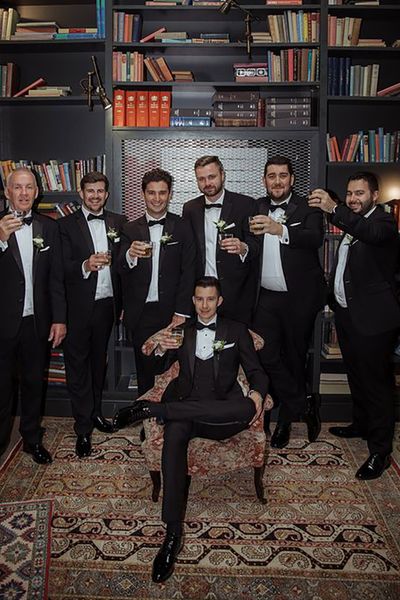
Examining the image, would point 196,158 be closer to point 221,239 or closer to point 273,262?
point 221,239

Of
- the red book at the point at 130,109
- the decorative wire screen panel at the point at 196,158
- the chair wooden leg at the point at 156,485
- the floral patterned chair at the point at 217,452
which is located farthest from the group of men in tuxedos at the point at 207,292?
the red book at the point at 130,109

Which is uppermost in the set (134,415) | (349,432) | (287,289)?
(287,289)

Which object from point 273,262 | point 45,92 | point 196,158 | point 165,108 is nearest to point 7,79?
point 45,92

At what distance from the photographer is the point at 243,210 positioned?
3.81 m

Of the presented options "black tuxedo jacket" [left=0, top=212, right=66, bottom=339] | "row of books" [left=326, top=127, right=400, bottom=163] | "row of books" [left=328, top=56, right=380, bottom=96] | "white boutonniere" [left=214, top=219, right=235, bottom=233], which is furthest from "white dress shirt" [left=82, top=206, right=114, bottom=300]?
"row of books" [left=328, top=56, right=380, bottom=96]

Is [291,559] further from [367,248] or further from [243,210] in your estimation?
[243,210]

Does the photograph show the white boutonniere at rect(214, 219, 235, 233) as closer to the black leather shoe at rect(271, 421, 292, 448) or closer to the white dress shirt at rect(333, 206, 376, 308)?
the white dress shirt at rect(333, 206, 376, 308)

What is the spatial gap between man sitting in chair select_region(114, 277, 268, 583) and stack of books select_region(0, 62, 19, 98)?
2459 millimetres

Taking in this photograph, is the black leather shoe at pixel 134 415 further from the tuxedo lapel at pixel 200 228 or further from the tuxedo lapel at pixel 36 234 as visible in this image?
the tuxedo lapel at pixel 200 228

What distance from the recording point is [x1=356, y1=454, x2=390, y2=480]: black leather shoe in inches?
138

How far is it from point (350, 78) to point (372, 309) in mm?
1957

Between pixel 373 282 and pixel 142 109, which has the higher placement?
pixel 142 109

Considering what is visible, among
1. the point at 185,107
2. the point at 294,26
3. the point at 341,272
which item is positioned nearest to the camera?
the point at 341,272

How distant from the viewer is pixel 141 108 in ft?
14.4
